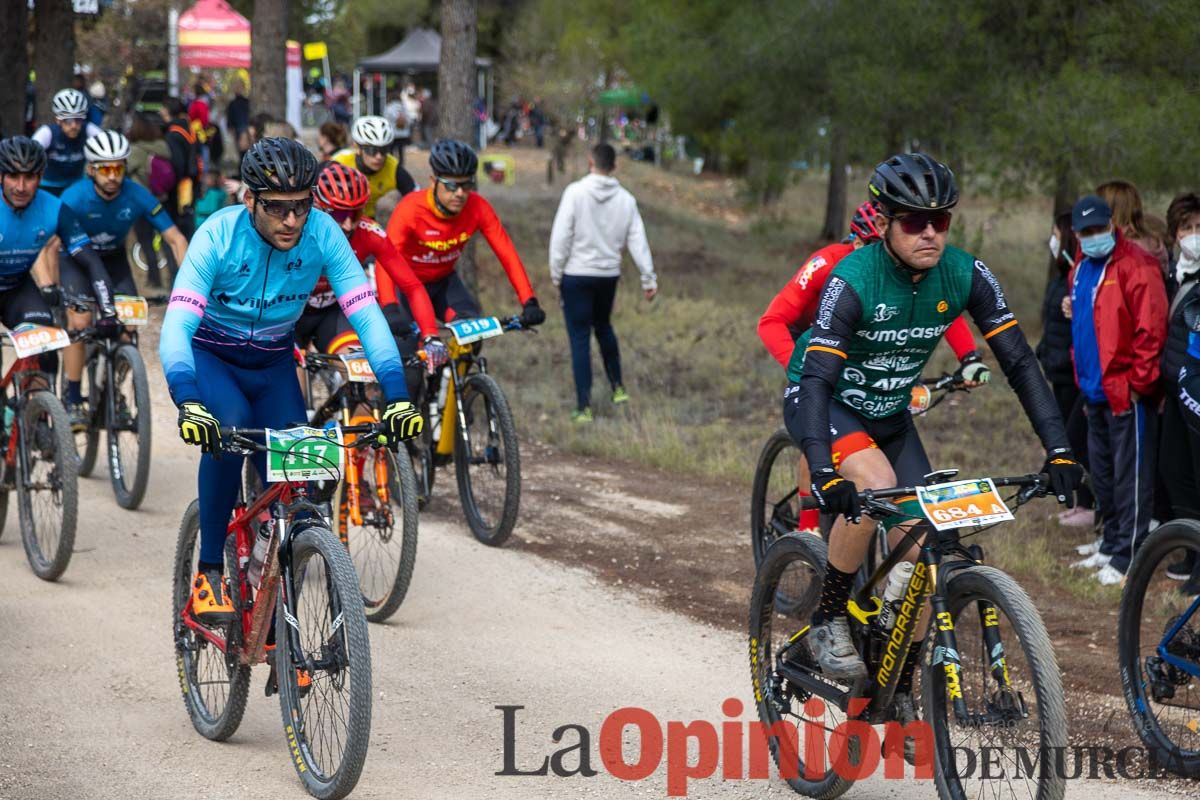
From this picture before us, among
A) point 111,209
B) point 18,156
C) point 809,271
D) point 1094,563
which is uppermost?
point 18,156

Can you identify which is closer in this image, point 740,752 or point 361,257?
point 740,752

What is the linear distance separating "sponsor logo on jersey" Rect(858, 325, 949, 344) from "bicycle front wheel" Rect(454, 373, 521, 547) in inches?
144

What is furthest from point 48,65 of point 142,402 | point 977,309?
point 977,309

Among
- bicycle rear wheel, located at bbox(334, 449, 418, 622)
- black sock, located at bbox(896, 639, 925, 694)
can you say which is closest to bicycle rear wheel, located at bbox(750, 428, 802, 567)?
bicycle rear wheel, located at bbox(334, 449, 418, 622)

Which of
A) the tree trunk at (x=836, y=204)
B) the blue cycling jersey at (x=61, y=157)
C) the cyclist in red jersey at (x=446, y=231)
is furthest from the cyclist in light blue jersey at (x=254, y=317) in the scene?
the tree trunk at (x=836, y=204)

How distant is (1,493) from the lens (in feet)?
28.6

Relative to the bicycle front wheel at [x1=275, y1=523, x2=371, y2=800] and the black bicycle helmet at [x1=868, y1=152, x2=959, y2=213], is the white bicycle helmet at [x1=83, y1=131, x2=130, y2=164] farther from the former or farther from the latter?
the black bicycle helmet at [x1=868, y1=152, x2=959, y2=213]

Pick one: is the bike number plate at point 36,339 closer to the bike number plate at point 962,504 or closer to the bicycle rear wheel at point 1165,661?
the bike number plate at point 962,504

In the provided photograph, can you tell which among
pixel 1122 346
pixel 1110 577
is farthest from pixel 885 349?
pixel 1110 577

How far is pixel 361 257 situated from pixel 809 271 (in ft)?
9.82

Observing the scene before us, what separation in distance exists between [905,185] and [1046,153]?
38.6ft

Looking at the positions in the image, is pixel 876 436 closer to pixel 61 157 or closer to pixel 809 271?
pixel 809 271

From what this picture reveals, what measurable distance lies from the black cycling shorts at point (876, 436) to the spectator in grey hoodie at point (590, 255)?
7074mm

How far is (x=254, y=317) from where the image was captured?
19.0ft
